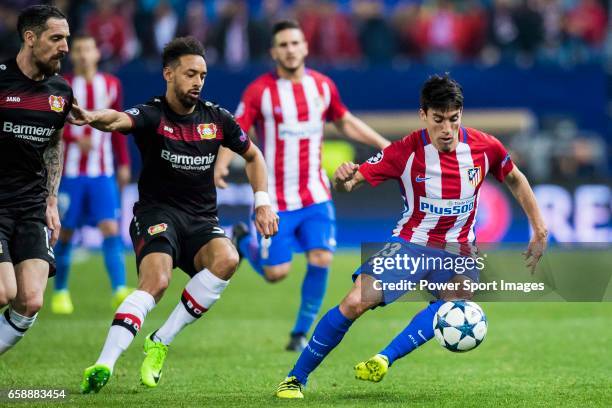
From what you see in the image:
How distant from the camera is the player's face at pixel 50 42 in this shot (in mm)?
7453

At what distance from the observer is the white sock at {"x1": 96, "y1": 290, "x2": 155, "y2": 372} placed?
7238 mm

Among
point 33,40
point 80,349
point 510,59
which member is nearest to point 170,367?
point 80,349

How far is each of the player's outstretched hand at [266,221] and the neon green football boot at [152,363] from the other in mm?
1034

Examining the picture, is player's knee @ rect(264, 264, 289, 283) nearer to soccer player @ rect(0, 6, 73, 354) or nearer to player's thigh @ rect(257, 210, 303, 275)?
player's thigh @ rect(257, 210, 303, 275)

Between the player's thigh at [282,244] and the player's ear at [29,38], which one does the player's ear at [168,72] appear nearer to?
the player's ear at [29,38]

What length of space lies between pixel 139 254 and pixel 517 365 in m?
3.28

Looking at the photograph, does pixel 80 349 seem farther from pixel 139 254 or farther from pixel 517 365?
pixel 517 365

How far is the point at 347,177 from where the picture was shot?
7.59m

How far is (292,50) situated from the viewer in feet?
34.8

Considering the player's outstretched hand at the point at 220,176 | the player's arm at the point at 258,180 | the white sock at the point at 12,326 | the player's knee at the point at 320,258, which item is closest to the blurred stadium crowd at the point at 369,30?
the player's knee at the point at 320,258

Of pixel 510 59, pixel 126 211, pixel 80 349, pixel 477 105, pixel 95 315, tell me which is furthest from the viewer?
pixel 510 59

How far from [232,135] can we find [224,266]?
95cm

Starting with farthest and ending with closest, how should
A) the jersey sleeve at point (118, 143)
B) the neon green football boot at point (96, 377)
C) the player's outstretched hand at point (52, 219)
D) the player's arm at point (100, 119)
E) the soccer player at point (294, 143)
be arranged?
the jersey sleeve at point (118, 143) → the soccer player at point (294, 143) → the player's outstretched hand at point (52, 219) → the player's arm at point (100, 119) → the neon green football boot at point (96, 377)

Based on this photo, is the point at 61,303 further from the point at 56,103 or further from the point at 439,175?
the point at 439,175
